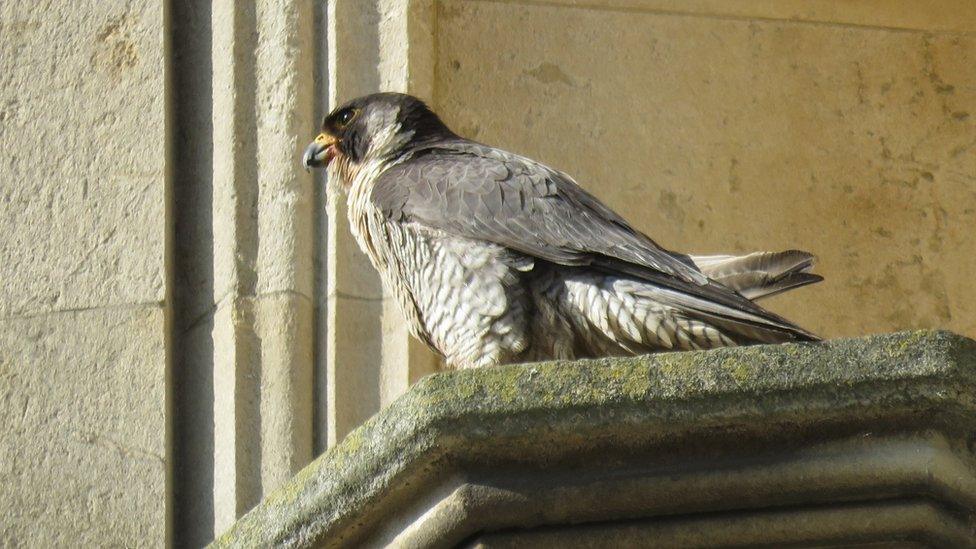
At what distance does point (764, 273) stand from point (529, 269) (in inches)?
18.1

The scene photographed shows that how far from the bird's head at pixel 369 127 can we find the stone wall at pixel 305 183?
9 cm

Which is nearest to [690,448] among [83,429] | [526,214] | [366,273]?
[526,214]

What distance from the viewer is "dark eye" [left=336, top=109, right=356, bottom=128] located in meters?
4.29

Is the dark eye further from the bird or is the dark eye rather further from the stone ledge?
the stone ledge

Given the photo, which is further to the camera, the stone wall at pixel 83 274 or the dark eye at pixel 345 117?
the dark eye at pixel 345 117

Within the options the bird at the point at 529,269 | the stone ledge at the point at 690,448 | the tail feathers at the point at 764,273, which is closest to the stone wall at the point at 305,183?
the bird at the point at 529,269

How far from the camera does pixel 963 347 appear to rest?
8.82 feet

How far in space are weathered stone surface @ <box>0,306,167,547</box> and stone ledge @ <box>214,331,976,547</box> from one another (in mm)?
1303

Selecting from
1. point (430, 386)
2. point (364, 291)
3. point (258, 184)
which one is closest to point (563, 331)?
point (364, 291)

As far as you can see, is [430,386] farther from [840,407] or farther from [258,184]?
[258,184]

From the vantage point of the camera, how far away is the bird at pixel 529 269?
3.67m

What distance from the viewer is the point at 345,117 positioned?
430 cm

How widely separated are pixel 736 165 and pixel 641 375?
1934 mm

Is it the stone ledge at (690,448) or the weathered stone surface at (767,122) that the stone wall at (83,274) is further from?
the stone ledge at (690,448)
